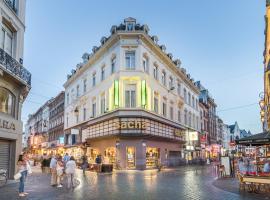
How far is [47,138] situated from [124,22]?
4173cm

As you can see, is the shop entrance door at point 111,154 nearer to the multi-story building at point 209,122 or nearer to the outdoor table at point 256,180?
the outdoor table at point 256,180

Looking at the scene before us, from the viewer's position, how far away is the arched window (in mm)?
18269

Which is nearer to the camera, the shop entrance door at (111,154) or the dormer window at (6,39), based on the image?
the dormer window at (6,39)

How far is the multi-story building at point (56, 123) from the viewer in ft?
188

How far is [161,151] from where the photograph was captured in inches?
1519

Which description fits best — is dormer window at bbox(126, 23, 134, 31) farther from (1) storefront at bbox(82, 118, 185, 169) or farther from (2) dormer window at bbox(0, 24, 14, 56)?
(2) dormer window at bbox(0, 24, 14, 56)

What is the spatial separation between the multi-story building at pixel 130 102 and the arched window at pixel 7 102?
48.6 ft

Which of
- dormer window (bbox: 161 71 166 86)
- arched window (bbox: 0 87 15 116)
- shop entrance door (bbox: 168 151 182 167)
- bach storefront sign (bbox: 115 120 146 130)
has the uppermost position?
dormer window (bbox: 161 71 166 86)

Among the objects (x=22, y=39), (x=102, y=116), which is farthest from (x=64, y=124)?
(x=22, y=39)

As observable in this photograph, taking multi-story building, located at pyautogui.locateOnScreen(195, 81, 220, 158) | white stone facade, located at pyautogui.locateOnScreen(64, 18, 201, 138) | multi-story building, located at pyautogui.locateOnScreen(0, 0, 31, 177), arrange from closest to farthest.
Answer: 1. multi-story building, located at pyautogui.locateOnScreen(0, 0, 31, 177)
2. white stone facade, located at pyautogui.locateOnScreen(64, 18, 201, 138)
3. multi-story building, located at pyautogui.locateOnScreen(195, 81, 220, 158)

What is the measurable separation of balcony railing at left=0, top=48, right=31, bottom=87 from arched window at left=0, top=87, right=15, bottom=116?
3.85 ft

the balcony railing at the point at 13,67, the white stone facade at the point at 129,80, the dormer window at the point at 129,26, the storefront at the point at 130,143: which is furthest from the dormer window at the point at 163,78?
the balcony railing at the point at 13,67

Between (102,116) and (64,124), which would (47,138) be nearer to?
(64,124)

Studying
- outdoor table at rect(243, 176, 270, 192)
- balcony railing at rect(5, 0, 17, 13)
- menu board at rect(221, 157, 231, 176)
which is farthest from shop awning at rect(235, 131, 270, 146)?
balcony railing at rect(5, 0, 17, 13)
